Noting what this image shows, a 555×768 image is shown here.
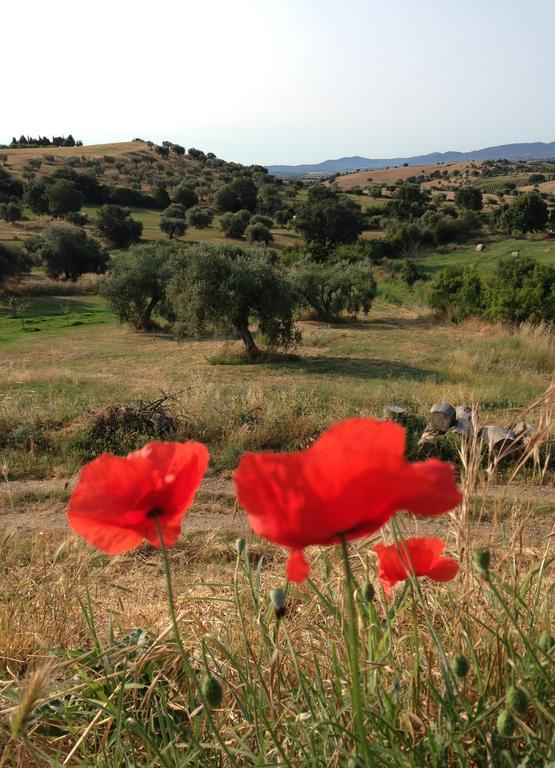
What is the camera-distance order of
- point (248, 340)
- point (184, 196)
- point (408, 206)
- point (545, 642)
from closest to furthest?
point (545, 642) → point (248, 340) → point (408, 206) → point (184, 196)

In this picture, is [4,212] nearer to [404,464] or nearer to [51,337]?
[51,337]

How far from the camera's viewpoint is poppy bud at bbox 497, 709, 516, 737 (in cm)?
91

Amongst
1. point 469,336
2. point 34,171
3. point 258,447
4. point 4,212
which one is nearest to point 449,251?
point 469,336

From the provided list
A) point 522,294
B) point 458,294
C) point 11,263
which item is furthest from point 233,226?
point 522,294

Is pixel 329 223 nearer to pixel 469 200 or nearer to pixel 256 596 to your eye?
pixel 469 200

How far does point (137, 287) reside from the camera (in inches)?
1112

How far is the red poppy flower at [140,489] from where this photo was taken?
0.90m

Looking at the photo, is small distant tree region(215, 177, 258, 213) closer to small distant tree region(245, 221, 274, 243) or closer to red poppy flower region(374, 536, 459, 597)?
small distant tree region(245, 221, 274, 243)

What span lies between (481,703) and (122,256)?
30870 mm

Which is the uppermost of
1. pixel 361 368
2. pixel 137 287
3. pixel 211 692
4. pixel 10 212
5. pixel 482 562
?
pixel 10 212

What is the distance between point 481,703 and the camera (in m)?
1.11

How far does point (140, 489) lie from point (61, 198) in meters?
61.5

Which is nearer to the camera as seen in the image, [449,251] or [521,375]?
[521,375]

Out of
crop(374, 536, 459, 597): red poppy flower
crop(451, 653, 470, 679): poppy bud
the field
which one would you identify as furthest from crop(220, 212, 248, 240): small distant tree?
crop(451, 653, 470, 679): poppy bud
